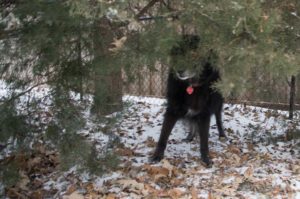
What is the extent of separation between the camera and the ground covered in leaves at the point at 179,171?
12.9ft

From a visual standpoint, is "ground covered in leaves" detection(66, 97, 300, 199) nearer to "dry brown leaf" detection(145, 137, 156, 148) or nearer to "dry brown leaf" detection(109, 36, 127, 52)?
"dry brown leaf" detection(145, 137, 156, 148)

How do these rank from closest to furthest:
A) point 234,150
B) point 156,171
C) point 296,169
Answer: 1. point 156,171
2. point 296,169
3. point 234,150

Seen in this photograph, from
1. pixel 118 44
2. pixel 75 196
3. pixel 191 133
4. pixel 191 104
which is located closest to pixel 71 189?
pixel 75 196

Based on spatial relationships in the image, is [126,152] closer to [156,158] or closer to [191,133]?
[156,158]

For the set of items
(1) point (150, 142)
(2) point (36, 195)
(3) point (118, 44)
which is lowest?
(2) point (36, 195)

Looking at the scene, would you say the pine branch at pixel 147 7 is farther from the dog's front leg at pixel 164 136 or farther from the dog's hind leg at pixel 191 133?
the dog's hind leg at pixel 191 133

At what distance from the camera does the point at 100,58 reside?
3.08 metres

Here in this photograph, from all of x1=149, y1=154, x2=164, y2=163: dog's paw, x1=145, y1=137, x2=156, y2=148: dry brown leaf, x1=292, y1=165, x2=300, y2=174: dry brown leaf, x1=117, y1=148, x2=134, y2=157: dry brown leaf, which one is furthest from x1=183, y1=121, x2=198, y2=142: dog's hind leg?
x1=292, y1=165, x2=300, y2=174: dry brown leaf

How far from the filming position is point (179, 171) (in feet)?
14.1

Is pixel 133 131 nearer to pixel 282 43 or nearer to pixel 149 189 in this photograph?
pixel 149 189

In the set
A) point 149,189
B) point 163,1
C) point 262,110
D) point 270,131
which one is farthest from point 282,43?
point 262,110

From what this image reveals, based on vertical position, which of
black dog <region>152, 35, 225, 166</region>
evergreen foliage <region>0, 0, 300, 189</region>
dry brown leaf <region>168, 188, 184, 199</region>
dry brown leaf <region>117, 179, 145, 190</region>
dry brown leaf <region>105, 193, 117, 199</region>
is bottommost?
dry brown leaf <region>105, 193, 117, 199</region>

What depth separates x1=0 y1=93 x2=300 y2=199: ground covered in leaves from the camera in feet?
12.9

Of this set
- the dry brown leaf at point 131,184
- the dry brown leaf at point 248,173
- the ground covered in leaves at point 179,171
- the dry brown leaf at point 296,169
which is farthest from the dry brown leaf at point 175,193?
the dry brown leaf at point 296,169
